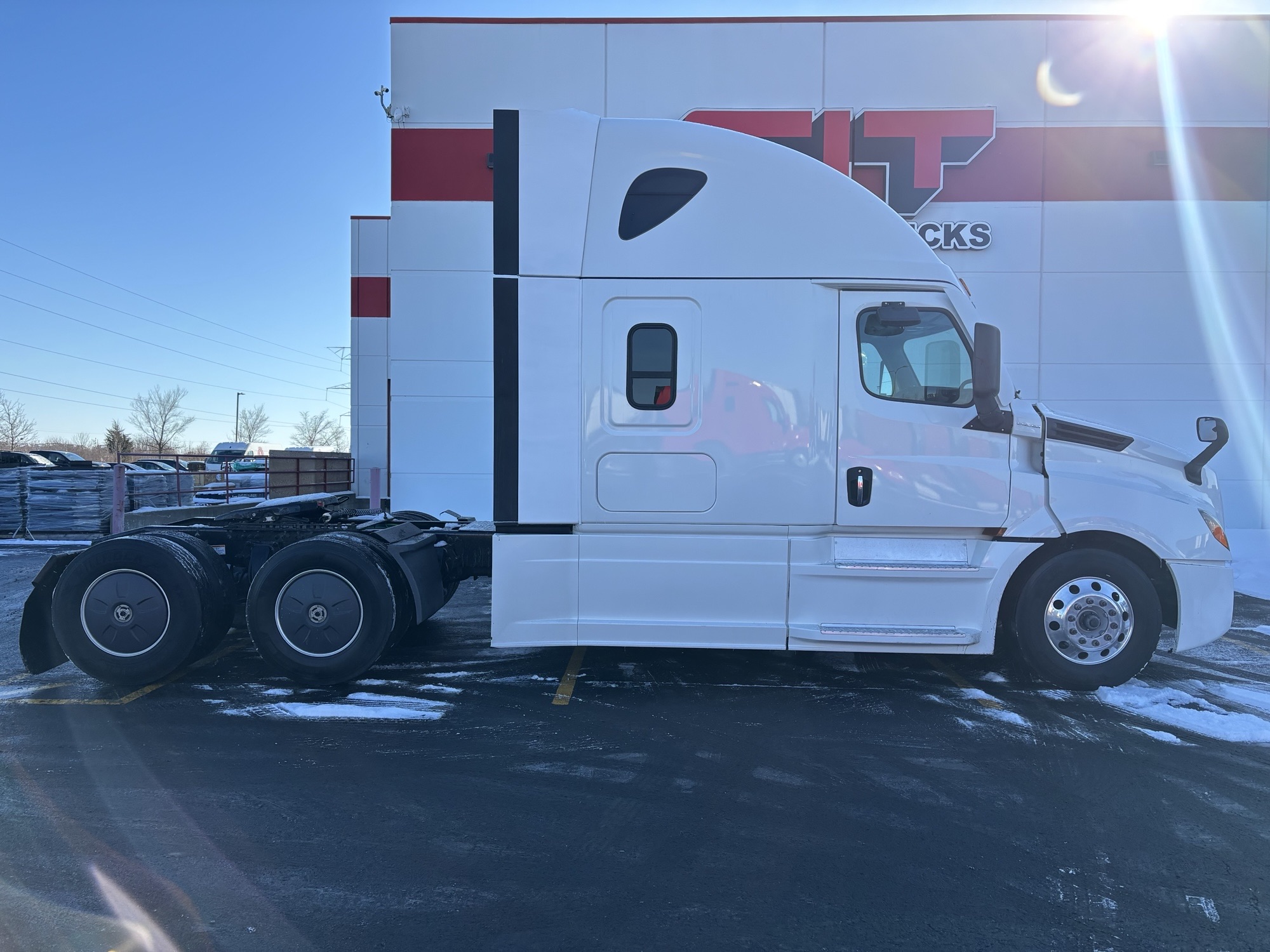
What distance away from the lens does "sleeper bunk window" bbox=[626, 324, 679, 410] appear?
4.81 meters

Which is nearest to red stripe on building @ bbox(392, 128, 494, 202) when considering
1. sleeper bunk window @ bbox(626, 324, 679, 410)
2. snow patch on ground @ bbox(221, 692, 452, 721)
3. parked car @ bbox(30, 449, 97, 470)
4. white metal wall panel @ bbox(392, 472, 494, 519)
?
white metal wall panel @ bbox(392, 472, 494, 519)

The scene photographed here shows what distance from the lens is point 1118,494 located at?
189 inches

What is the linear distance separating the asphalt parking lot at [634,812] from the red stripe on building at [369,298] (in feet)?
62.0

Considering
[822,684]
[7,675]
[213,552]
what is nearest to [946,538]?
[822,684]

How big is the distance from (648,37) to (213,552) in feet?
35.1

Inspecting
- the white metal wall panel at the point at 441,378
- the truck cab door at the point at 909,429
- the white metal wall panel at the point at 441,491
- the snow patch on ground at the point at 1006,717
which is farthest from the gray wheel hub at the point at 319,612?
the white metal wall panel at the point at 441,378

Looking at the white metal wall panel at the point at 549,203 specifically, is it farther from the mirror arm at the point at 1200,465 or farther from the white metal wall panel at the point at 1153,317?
the white metal wall panel at the point at 1153,317

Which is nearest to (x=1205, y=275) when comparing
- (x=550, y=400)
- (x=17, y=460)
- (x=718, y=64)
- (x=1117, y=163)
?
(x=1117, y=163)

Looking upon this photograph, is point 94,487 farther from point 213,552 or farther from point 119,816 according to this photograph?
point 119,816

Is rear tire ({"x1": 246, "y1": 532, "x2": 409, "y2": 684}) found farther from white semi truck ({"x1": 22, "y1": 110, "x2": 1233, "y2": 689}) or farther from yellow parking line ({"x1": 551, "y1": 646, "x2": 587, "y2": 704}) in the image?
yellow parking line ({"x1": 551, "y1": 646, "x2": 587, "y2": 704})

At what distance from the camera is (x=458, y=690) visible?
16.9 ft

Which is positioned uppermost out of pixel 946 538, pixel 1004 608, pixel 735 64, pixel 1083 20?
pixel 1083 20

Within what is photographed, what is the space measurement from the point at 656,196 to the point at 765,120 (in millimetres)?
8354

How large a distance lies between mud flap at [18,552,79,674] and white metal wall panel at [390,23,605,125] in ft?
32.0
